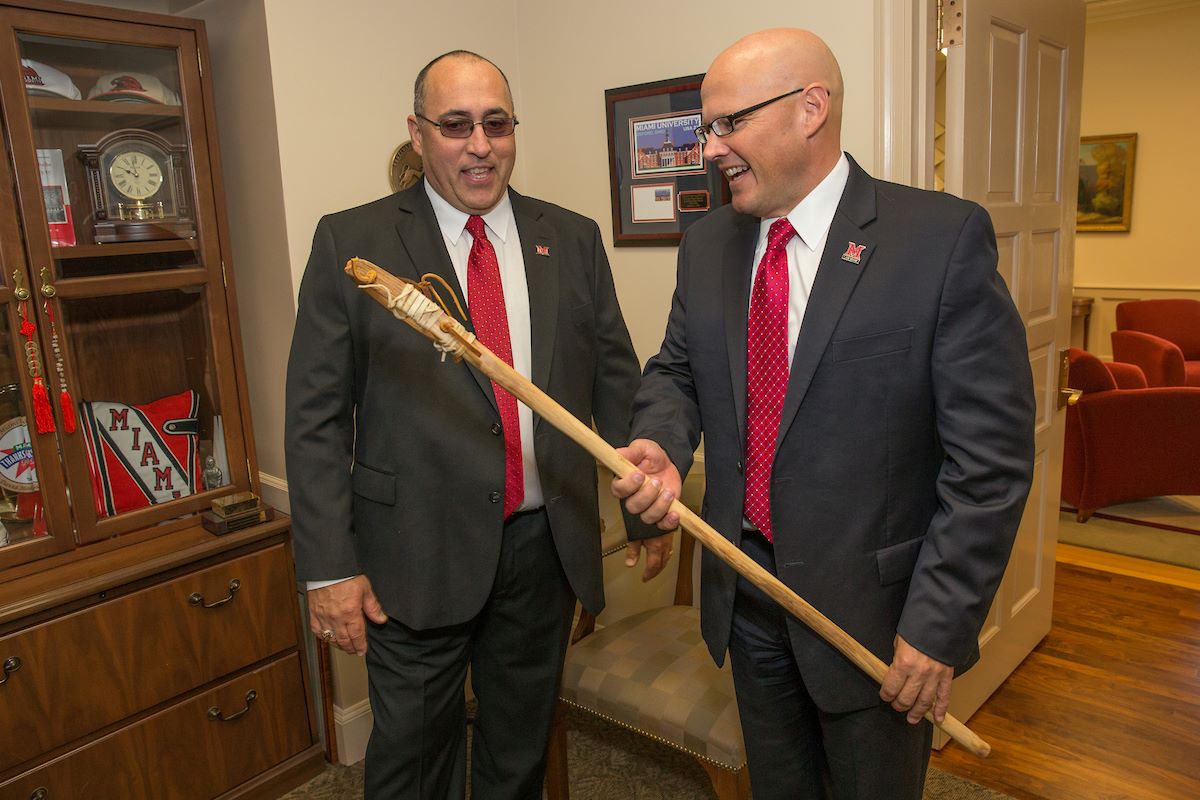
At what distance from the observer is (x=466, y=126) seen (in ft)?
5.41

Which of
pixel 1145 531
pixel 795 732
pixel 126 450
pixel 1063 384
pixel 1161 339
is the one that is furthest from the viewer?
pixel 1161 339

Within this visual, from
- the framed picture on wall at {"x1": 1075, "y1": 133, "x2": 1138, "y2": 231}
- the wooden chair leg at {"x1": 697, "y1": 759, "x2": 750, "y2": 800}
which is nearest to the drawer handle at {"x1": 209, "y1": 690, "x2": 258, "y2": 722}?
the wooden chair leg at {"x1": 697, "y1": 759, "x2": 750, "y2": 800}

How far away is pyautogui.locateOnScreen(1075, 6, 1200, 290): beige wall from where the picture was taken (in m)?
6.64

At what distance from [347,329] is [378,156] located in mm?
1078

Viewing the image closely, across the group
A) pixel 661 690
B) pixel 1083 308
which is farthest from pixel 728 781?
pixel 1083 308

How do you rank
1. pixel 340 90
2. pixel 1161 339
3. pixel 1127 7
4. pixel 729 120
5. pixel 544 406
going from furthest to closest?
pixel 1127 7 → pixel 1161 339 → pixel 340 90 → pixel 729 120 → pixel 544 406

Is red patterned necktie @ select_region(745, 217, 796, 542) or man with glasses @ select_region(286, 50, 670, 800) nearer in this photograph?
red patterned necktie @ select_region(745, 217, 796, 542)

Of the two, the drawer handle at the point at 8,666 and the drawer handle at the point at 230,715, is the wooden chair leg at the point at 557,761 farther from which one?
the drawer handle at the point at 8,666

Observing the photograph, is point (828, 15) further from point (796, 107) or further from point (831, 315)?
point (831, 315)

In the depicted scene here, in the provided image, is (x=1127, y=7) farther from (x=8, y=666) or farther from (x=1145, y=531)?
(x=8, y=666)

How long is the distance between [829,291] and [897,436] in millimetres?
246

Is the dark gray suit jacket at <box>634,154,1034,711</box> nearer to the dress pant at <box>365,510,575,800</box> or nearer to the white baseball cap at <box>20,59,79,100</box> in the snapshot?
the dress pant at <box>365,510,575,800</box>

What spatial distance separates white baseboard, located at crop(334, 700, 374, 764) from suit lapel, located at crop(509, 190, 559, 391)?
4.61 feet

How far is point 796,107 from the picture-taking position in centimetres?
136
